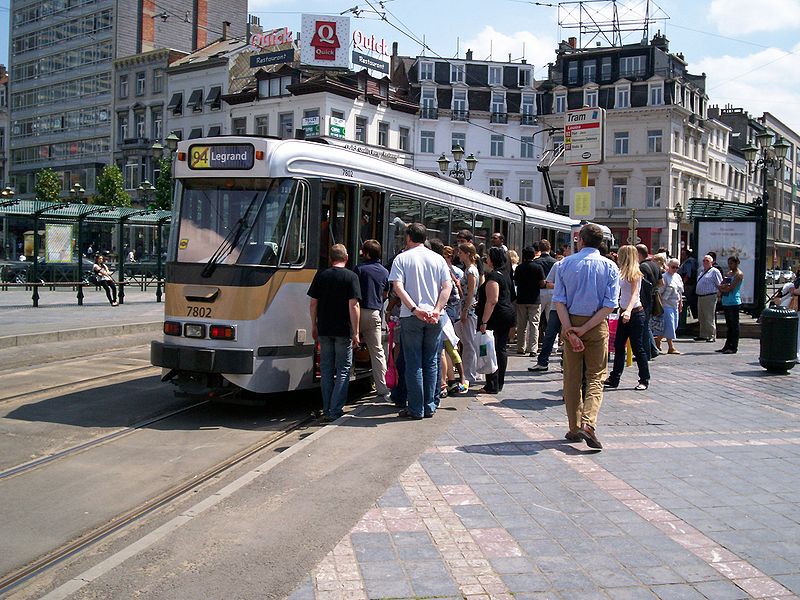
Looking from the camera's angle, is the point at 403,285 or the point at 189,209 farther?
the point at 189,209

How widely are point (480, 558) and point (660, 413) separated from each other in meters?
4.99

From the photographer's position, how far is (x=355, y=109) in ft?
178

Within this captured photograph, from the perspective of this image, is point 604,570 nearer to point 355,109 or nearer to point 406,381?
point 406,381

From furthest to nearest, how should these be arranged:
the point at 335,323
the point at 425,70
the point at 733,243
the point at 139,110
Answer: the point at 139,110 < the point at 425,70 < the point at 733,243 < the point at 335,323

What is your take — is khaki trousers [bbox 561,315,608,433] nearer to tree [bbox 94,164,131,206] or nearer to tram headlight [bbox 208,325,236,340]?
tram headlight [bbox 208,325,236,340]

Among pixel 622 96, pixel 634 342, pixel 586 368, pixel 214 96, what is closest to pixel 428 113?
pixel 622 96

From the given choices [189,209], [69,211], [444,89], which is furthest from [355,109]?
[189,209]

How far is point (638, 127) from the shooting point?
5931cm

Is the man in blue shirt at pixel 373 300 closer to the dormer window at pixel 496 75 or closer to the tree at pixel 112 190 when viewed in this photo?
the tree at pixel 112 190

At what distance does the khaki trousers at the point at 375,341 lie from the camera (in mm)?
8867

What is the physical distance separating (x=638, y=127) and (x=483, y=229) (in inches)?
1885

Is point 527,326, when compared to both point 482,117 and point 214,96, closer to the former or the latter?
point 214,96

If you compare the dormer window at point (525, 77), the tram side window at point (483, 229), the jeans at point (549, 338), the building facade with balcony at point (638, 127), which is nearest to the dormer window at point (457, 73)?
the dormer window at point (525, 77)

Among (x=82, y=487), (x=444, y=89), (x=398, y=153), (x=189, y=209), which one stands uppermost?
(x=444, y=89)
